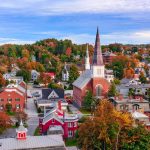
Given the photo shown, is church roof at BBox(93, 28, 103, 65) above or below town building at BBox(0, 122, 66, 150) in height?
above

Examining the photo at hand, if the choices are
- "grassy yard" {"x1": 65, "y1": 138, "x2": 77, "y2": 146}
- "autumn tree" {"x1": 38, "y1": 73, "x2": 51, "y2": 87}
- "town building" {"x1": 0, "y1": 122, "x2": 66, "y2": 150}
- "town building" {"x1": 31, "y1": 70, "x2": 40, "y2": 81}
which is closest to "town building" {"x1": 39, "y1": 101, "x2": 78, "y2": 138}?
"grassy yard" {"x1": 65, "y1": 138, "x2": 77, "y2": 146}

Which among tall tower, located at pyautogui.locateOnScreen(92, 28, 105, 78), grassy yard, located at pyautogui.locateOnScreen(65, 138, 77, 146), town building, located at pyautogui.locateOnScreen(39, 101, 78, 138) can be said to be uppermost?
tall tower, located at pyautogui.locateOnScreen(92, 28, 105, 78)

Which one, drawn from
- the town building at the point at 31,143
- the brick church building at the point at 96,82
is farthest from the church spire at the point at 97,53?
the town building at the point at 31,143

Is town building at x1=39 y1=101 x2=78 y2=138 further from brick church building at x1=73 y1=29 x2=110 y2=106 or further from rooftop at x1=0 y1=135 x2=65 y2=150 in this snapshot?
brick church building at x1=73 y1=29 x2=110 y2=106

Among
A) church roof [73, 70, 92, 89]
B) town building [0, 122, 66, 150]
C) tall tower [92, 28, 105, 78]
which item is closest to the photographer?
town building [0, 122, 66, 150]

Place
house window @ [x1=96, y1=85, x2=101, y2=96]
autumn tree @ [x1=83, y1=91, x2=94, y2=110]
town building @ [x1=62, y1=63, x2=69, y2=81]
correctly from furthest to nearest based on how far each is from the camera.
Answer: town building @ [x1=62, y1=63, x2=69, y2=81] < house window @ [x1=96, y1=85, x2=101, y2=96] < autumn tree @ [x1=83, y1=91, x2=94, y2=110]

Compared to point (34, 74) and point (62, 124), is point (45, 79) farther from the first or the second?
point (62, 124)

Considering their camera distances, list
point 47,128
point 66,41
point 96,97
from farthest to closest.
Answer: point 66,41 → point 96,97 → point 47,128

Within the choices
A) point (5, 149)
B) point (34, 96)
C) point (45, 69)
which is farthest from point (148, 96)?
point (45, 69)

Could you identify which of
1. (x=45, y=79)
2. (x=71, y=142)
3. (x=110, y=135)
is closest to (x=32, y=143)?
(x=110, y=135)

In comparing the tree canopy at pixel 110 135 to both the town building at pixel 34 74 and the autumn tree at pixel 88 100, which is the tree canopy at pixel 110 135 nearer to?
the autumn tree at pixel 88 100

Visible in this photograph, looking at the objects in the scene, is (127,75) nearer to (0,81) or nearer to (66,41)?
(0,81)
